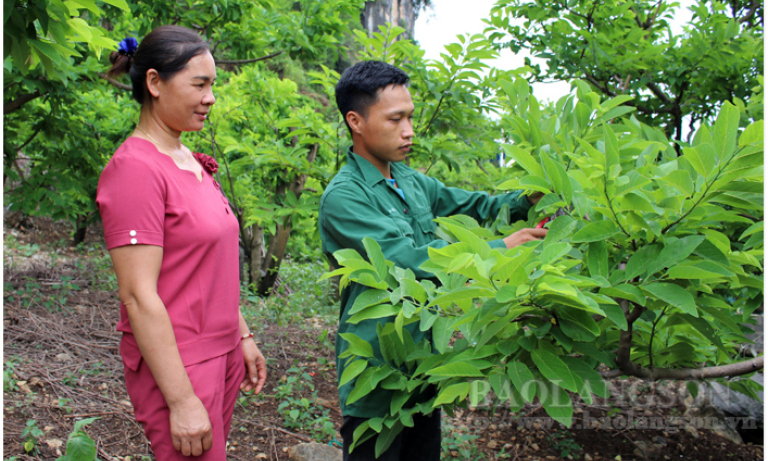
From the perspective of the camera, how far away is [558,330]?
1.16 metres

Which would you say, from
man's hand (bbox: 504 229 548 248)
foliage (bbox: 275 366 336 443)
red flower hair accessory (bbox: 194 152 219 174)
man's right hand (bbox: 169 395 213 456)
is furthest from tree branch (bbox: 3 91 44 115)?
man's hand (bbox: 504 229 548 248)

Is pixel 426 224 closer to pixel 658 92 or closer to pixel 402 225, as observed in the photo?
pixel 402 225

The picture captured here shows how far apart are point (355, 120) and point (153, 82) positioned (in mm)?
690

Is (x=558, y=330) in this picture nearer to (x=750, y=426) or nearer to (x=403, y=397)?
(x=403, y=397)

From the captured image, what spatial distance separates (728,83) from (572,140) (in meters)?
1.94

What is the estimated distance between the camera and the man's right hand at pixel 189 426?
1252mm

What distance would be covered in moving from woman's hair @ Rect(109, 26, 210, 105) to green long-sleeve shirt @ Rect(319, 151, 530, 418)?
1.87 feet

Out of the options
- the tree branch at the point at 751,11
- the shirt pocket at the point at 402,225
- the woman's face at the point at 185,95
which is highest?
the tree branch at the point at 751,11

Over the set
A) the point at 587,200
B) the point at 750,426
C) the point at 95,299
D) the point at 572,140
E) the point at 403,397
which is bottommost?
the point at 95,299

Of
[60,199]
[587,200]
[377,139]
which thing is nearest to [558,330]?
[587,200]

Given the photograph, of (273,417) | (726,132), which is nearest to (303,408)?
(273,417)

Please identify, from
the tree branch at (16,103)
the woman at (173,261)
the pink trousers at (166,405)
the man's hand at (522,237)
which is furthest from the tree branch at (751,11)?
the tree branch at (16,103)

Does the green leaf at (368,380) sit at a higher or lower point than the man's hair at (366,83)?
lower

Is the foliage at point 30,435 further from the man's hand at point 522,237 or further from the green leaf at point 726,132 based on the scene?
the green leaf at point 726,132
